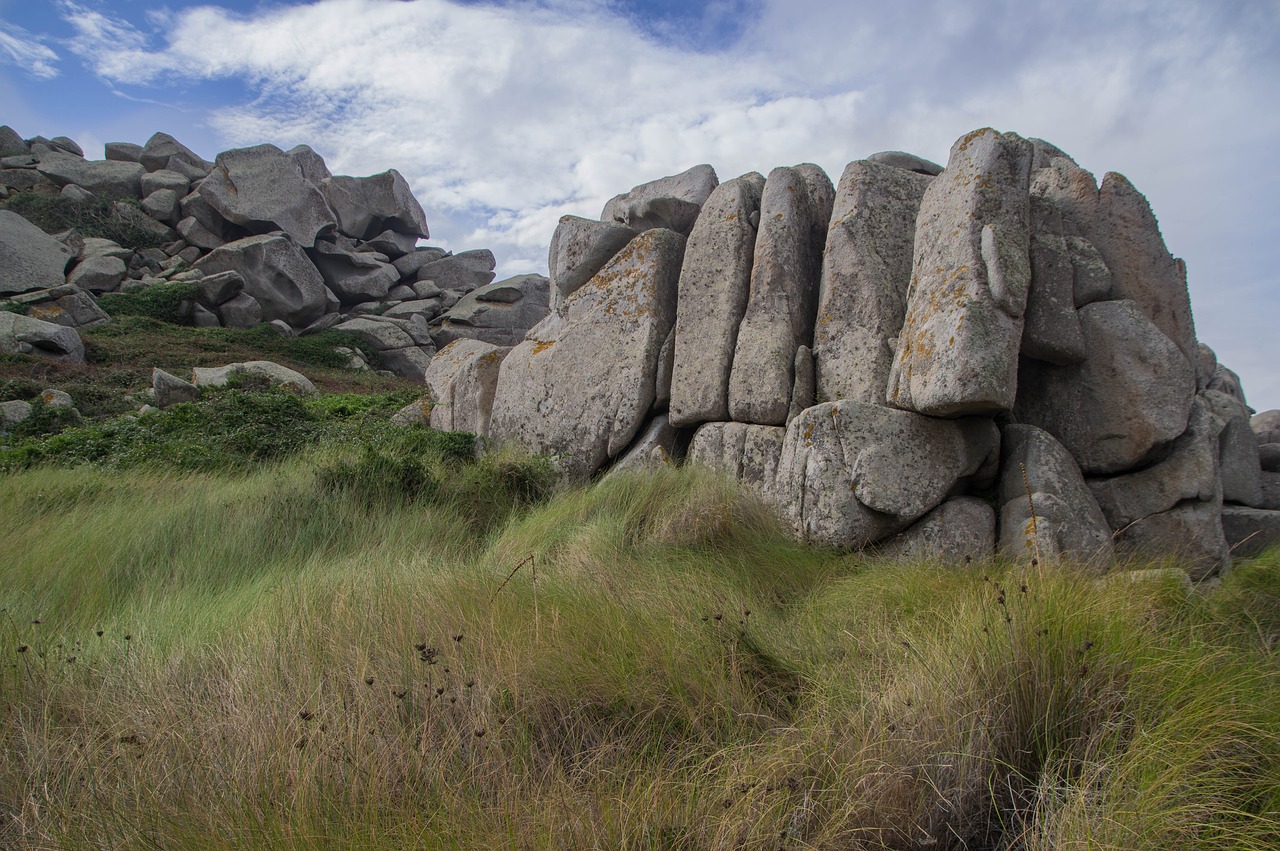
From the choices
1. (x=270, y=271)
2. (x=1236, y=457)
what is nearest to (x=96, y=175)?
(x=270, y=271)

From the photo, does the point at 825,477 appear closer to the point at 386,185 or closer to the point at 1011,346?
the point at 1011,346

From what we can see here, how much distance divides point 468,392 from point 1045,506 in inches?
308

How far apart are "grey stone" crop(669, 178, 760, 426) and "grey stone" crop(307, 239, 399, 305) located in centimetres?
3275

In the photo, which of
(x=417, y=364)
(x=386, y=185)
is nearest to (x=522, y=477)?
(x=417, y=364)

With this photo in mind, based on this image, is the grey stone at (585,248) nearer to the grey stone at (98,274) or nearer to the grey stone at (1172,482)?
the grey stone at (1172,482)

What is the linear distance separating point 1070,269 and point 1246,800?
5.75m

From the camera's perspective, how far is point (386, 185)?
4438 cm

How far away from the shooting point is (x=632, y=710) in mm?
3867

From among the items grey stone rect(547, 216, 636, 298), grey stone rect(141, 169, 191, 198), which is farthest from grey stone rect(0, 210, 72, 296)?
grey stone rect(547, 216, 636, 298)

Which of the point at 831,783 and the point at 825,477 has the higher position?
the point at 825,477

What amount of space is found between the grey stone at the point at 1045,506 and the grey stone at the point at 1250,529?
6.42 ft

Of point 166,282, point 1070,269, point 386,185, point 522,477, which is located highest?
point 386,185

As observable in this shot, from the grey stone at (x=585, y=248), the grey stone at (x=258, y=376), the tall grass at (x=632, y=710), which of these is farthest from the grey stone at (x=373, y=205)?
the tall grass at (x=632, y=710)

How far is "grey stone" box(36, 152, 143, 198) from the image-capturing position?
38.1 metres
